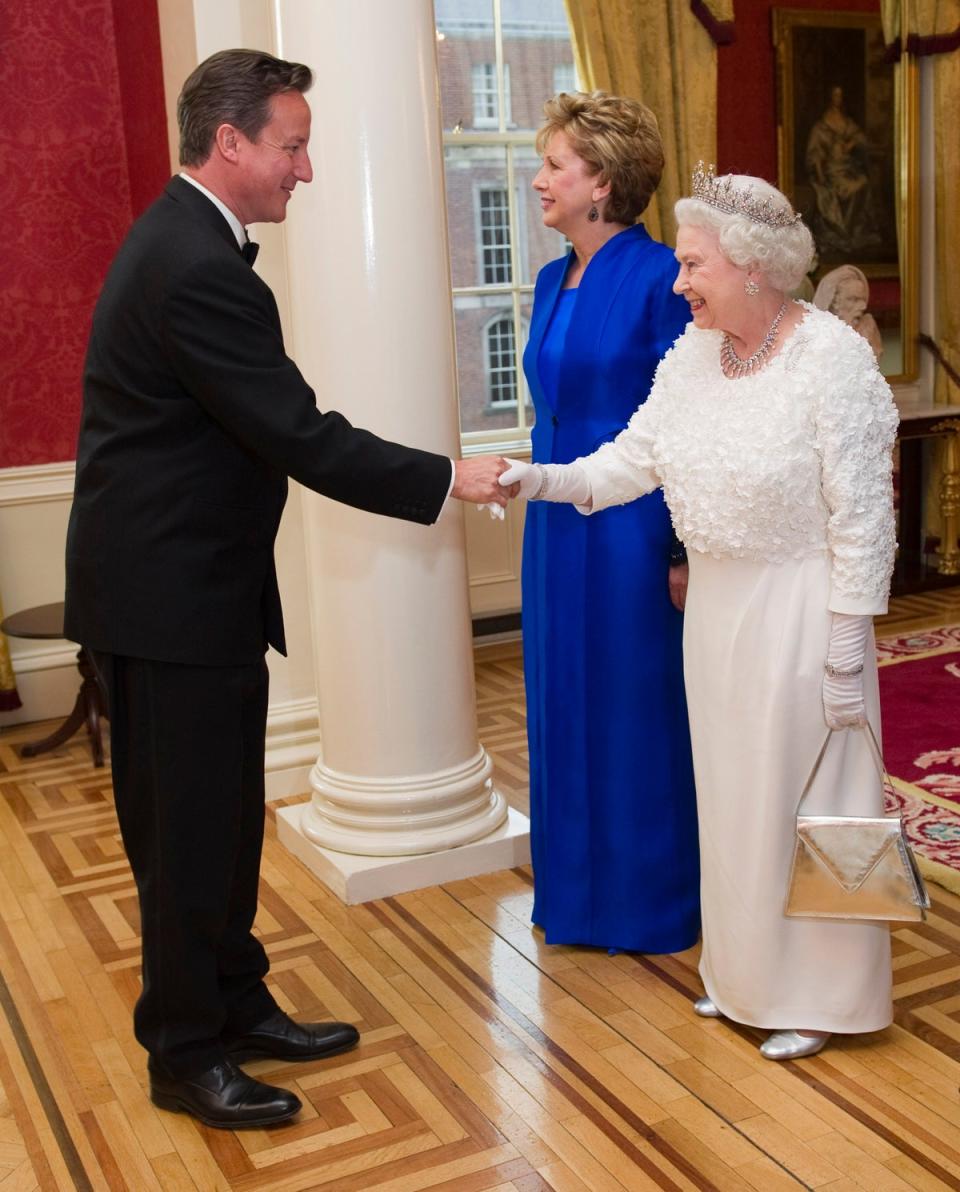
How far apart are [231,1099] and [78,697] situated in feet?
9.36

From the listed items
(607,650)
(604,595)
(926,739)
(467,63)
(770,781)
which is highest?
(467,63)

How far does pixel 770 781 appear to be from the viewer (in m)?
2.88

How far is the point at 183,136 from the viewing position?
2639 millimetres

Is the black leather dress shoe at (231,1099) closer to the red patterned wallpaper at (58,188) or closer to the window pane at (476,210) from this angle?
the red patterned wallpaper at (58,188)

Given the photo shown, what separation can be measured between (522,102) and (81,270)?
2269 mm

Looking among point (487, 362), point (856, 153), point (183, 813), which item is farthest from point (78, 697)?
point (856, 153)

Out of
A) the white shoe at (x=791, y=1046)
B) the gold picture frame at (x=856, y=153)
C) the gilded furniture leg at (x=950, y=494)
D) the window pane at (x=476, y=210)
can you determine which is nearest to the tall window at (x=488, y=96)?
the window pane at (x=476, y=210)

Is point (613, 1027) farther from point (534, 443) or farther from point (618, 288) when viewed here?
point (618, 288)

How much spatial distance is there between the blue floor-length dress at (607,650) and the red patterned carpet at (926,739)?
906 mm

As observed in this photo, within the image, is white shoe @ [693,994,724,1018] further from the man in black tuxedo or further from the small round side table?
the small round side table

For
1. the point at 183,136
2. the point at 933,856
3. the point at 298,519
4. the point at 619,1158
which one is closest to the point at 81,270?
the point at 298,519

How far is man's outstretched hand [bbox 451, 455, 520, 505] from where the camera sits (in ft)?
9.74

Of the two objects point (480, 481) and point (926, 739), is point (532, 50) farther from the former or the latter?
point (480, 481)

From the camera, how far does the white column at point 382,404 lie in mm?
3711
